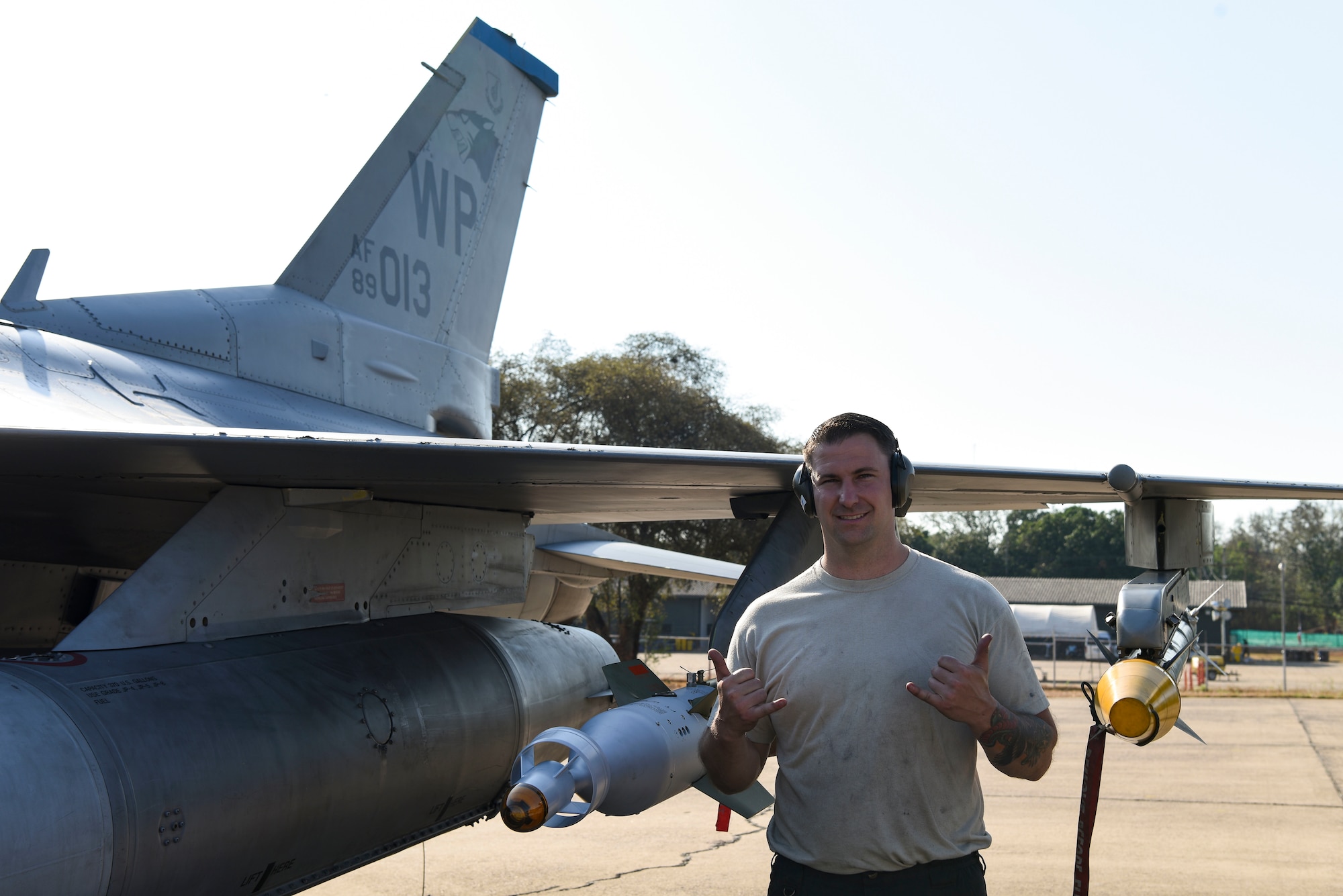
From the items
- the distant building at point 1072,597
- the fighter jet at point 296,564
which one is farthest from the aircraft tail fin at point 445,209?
the distant building at point 1072,597

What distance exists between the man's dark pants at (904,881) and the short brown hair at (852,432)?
988 millimetres

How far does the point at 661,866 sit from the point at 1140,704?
492 cm

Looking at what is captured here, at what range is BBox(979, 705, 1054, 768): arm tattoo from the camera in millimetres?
2436

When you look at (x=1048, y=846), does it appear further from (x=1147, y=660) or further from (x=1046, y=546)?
(x=1046, y=546)

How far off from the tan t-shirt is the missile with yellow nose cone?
4.37 ft

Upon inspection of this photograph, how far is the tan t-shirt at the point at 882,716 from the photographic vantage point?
2512mm

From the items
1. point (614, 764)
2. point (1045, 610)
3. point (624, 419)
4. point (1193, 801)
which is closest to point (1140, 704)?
point (614, 764)

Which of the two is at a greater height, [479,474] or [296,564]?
[479,474]

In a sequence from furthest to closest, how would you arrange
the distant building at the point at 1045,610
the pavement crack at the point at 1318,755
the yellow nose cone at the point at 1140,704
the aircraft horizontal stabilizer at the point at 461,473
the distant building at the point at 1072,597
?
the distant building at the point at 1072,597 < the distant building at the point at 1045,610 < the pavement crack at the point at 1318,755 < the aircraft horizontal stabilizer at the point at 461,473 < the yellow nose cone at the point at 1140,704

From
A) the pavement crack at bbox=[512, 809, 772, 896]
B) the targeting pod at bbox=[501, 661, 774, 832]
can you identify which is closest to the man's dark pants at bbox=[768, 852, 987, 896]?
the targeting pod at bbox=[501, 661, 774, 832]

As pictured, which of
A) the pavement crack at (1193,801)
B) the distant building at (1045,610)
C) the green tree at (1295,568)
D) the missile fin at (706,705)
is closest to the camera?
the missile fin at (706,705)

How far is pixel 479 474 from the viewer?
4.74 metres

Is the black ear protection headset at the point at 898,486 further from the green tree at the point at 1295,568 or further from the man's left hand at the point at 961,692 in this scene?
the green tree at the point at 1295,568

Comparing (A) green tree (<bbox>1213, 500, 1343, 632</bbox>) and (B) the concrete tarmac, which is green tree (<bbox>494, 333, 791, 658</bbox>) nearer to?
(B) the concrete tarmac
